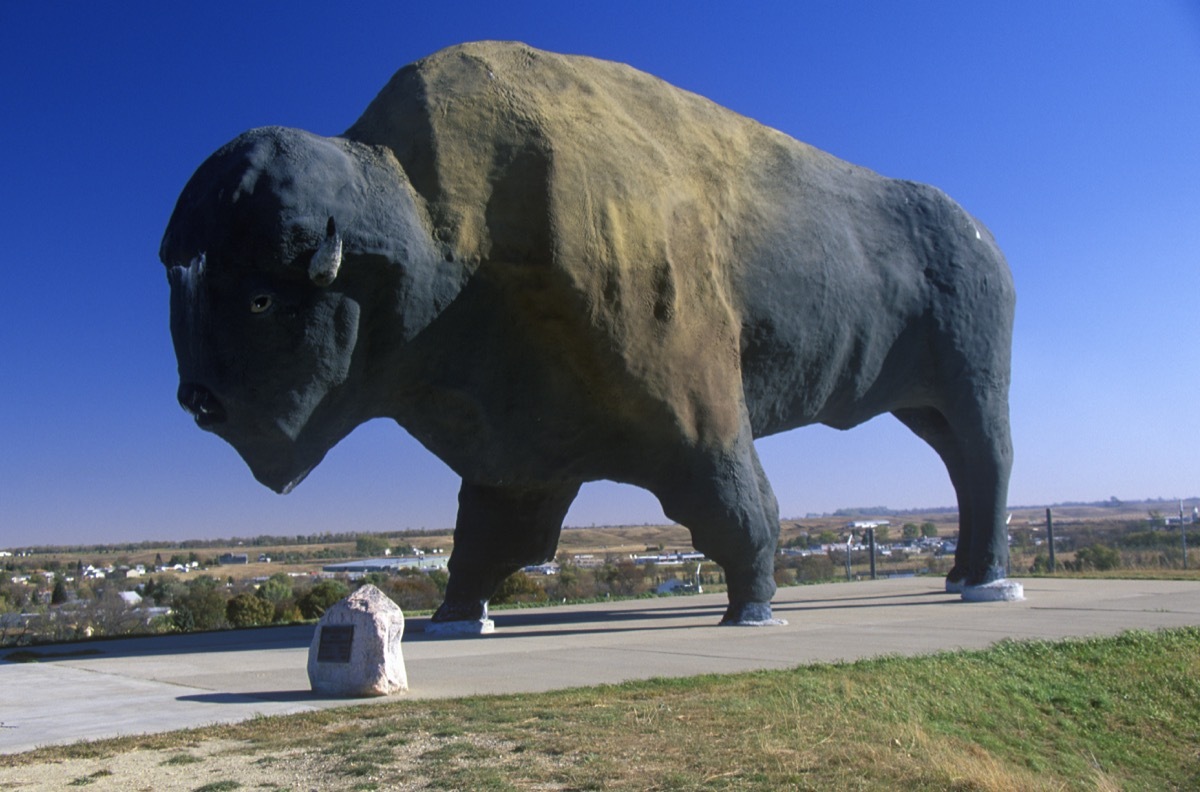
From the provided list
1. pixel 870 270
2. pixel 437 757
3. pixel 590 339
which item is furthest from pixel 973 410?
pixel 437 757

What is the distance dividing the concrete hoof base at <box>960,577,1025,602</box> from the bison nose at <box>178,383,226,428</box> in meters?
7.60

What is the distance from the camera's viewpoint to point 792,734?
461 centimetres

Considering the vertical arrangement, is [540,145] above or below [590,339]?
above

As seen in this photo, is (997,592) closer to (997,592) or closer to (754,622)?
(997,592)

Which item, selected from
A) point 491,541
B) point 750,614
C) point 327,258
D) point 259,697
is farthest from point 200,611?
point 259,697

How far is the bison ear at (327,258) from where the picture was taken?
6961 millimetres

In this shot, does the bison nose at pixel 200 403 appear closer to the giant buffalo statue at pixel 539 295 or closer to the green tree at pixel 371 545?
the giant buffalo statue at pixel 539 295

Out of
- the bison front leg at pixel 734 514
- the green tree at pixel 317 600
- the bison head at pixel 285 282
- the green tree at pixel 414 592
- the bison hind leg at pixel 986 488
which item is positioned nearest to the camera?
the bison head at pixel 285 282

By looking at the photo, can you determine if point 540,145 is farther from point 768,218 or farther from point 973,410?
point 973,410

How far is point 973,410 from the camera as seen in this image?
11.2 meters

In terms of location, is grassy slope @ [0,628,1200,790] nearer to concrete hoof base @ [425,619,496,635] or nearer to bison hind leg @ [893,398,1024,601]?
concrete hoof base @ [425,619,496,635]

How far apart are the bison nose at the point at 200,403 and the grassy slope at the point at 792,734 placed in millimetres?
2496

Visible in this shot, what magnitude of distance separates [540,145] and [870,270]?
3.72 m

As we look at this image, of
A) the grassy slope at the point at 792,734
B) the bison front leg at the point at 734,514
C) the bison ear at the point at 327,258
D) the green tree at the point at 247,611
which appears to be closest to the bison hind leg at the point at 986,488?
the bison front leg at the point at 734,514
